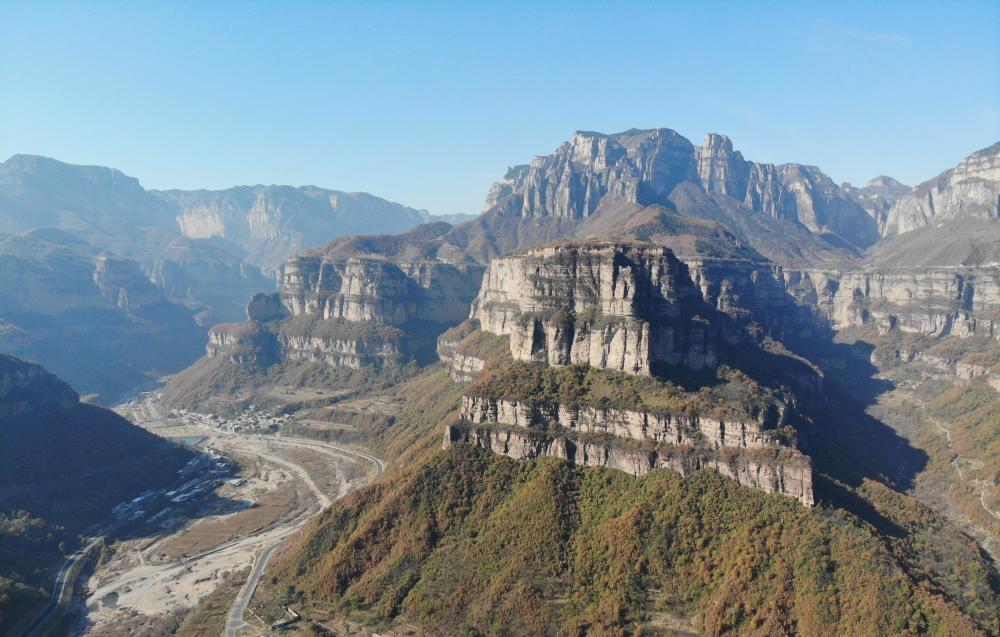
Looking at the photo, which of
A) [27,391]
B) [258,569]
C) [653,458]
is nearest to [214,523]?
[258,569]

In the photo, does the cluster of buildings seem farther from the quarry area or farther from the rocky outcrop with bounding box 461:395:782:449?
the rocky outcrop with bounding box 461:395:782:449

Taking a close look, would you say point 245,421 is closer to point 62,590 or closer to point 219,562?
point 219,562

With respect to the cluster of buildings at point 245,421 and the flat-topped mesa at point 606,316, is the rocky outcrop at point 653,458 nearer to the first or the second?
the flat-topped mesa at point 606,316

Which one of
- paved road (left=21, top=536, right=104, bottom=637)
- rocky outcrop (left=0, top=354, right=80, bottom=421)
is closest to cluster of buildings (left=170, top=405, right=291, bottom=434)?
rocky outcrop (left=0, top=354, right=80, bottom=421)

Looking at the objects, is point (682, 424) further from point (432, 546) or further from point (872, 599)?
point (432, 546)

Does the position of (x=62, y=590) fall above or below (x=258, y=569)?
below
